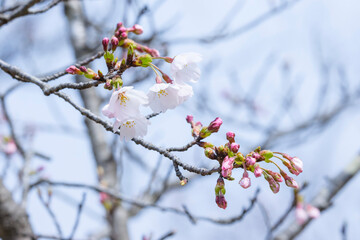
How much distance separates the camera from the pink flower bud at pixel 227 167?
104 cm

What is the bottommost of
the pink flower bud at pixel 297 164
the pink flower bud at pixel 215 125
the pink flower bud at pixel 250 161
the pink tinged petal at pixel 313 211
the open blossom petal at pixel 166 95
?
the pink tinged petal at pixel 313 211

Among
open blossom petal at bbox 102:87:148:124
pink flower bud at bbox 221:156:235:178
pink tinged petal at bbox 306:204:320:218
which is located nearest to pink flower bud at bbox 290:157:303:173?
pink flower bud at bbox 221:156:235:178

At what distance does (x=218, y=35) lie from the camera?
9.36 ft

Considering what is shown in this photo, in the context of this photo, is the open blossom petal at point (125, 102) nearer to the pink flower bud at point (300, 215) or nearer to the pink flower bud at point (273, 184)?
the pink flower bud at point (273, 184)

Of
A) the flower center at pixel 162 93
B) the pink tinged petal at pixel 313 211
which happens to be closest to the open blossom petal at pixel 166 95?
the flower center at pixel 162 93

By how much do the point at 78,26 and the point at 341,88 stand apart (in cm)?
296

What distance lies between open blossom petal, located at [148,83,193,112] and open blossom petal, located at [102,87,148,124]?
0.13ft

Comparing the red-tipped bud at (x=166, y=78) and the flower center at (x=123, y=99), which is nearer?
the flower center at (x=123, y=99)

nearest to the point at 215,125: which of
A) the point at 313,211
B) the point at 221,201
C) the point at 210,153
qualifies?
the point at 210,153

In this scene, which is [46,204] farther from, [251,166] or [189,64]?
[251,166]

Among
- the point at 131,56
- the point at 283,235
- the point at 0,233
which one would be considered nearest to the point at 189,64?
the point at 131,56

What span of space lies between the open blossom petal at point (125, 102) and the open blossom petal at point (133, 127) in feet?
0.06

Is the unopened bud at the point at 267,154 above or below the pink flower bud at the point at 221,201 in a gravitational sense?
above

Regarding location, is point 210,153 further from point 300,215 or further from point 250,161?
point 300,215
